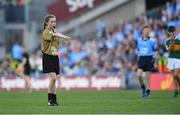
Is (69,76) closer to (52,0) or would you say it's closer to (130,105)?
(52,0)

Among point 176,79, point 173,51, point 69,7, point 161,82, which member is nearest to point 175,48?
point 173,51

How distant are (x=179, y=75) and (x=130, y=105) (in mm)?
5279

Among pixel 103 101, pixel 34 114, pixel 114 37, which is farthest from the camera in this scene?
pixel 114 37

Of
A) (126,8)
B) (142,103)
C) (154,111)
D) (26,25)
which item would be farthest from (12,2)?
(154,111)

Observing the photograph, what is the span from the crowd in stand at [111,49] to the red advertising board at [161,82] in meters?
1.39

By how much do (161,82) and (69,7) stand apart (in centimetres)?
1244

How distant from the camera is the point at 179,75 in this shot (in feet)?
83.7

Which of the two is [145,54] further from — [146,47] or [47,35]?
[47,35]

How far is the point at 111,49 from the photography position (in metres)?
38.9

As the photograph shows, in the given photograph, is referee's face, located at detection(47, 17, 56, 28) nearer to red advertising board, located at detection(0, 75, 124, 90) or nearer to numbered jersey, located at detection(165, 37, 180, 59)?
numbered jersey, located at detection(165, 37, 180, 59)

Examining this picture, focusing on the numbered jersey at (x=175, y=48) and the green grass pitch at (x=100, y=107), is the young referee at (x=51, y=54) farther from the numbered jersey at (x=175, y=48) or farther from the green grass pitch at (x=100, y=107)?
the numbered jersey at (x=175, y=48)

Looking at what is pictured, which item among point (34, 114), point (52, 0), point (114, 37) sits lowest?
point (34, 114)

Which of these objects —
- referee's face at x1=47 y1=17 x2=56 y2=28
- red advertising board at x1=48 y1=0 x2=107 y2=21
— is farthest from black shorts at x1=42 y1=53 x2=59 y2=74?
red advertising board at x1=48 y1=0 x2=107 y2=21

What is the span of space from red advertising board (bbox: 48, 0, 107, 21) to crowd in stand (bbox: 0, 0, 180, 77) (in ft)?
8.86
